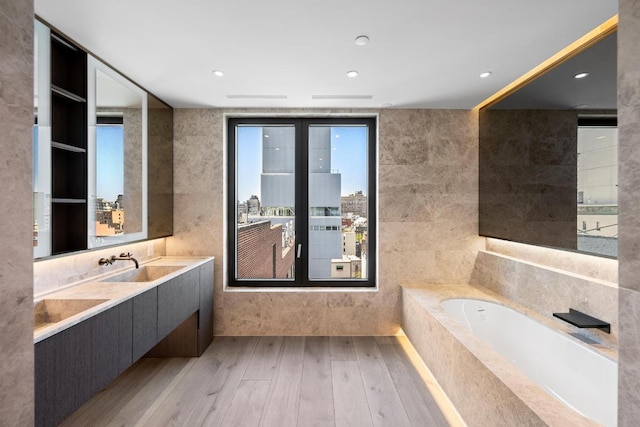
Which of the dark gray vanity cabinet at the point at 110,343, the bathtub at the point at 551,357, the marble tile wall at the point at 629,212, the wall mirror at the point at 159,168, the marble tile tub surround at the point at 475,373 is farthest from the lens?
the wall mirror at the point at 159,168

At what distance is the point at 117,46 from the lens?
6.86 feet

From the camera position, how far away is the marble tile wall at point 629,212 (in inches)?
27.5

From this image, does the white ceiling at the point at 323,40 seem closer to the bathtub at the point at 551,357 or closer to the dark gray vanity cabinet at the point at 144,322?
the dark gray vanity cabinet at the point at 144,322

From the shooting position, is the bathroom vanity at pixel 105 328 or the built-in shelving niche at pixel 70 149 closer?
the bathroom vanity at pixel 105 328

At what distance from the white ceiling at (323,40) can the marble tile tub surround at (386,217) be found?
1.59ft

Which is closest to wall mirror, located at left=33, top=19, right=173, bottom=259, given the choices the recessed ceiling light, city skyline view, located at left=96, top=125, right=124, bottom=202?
city skyline view, located at left=96, top=125, right=124, bottom=202

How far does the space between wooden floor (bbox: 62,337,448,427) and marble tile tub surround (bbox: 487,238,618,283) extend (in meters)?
1.46

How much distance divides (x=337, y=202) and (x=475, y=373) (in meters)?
2.20

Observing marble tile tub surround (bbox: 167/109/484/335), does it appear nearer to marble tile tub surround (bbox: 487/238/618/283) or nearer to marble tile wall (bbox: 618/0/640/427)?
marble tile tub surround (bbox: 487/238/618/283)

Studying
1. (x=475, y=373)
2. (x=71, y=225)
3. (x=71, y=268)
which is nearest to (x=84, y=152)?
(x=71, y=225)

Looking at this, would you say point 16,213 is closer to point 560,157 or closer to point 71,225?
point 71,225

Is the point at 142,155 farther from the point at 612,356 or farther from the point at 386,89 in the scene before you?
the point at 612,356

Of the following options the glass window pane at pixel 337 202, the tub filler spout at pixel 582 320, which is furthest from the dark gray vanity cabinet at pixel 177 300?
the tub filler spout at pixel 582 320

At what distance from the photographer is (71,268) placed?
7.14ft
